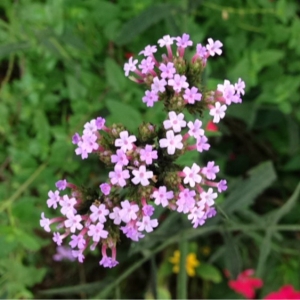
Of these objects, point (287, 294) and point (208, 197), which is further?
point (287, 294)

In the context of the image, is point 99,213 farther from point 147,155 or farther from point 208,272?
point 208,272

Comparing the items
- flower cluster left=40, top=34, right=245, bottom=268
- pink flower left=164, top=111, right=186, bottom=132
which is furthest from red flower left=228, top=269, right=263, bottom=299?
pink flower left=164, top=111, right=186, bottom=132

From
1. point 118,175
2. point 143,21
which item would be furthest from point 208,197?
point 143,21

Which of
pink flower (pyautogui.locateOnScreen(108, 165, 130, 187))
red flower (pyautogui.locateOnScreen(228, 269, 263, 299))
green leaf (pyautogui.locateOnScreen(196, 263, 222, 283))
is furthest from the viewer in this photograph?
green leaf (pyautogui.locateOnScreen(196, 263, 222, 283))

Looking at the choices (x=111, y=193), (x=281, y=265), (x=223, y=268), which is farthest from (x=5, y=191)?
(x=281, y=265)

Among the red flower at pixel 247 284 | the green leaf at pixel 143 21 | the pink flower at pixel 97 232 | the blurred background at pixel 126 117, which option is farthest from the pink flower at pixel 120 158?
the red flower at pixel 247 284

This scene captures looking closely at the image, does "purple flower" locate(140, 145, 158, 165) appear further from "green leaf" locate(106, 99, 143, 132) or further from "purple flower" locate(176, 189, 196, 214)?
"green leaf" locate(106, 99, 143, 132)
